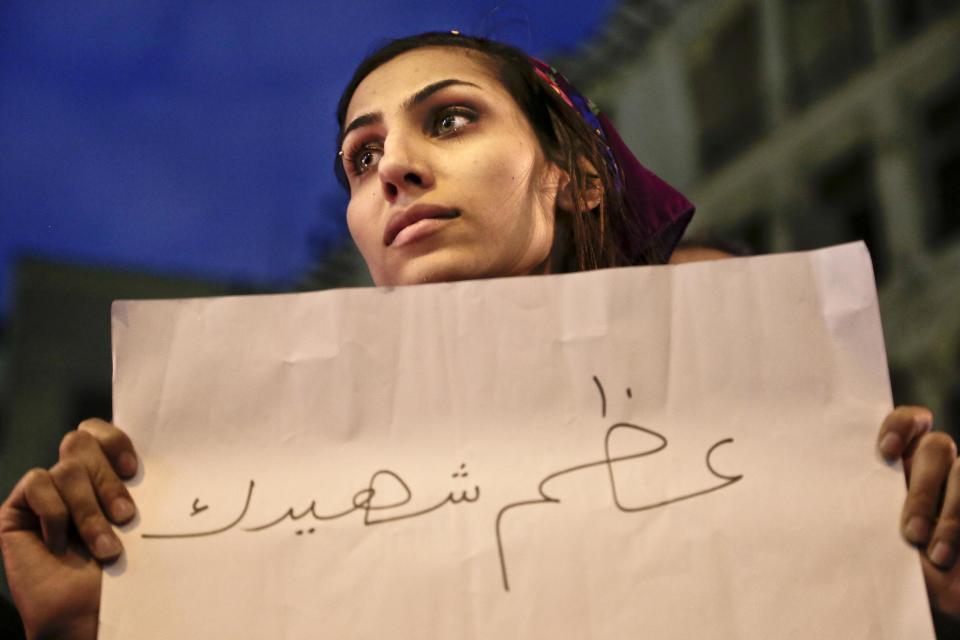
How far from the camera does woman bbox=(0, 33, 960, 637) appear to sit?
2.86 feet

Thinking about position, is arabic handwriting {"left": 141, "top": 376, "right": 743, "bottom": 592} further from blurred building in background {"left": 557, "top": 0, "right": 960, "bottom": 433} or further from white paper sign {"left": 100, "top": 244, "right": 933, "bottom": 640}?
blurred building in background {"left": 557, "top": 0, "right": 960, "bottom": 433}

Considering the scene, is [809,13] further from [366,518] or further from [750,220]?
[366,518]

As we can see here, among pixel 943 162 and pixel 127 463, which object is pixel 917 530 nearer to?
pixel 127 463

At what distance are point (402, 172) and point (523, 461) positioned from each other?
328mm

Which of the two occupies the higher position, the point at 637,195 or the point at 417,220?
the point at 637,195

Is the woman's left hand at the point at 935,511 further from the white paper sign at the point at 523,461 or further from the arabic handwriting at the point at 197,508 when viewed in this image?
the arabic handwriting at the point at 197,508

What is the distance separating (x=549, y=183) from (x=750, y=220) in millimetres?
8493

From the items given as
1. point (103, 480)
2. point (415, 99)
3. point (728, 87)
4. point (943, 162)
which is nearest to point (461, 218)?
point (415, 99)

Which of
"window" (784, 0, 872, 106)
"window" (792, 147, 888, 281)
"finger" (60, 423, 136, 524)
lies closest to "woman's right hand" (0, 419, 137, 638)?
"finger" (60, 423, 136, 524)

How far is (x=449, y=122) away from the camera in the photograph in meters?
1.17

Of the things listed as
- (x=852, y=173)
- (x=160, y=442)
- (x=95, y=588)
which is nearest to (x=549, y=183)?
(x=160, y=442)

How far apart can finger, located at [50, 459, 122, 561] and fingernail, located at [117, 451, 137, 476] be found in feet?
0.10

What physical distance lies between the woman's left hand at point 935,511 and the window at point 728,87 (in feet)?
29.3

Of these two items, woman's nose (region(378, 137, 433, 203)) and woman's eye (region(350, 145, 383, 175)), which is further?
woman's eye (region(350, 145, 383, 175))
